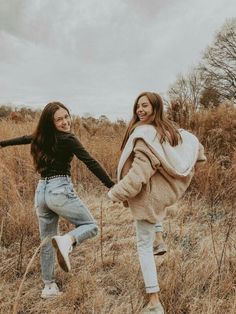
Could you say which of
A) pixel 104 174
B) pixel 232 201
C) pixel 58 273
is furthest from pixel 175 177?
pixel 232 201

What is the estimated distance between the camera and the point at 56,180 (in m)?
2.87

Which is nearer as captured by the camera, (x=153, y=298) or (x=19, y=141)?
(x=153, y=298)

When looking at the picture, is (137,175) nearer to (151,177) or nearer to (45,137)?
(151,177)

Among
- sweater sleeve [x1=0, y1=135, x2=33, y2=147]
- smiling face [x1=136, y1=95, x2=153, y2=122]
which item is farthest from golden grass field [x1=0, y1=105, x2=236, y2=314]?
smiling face [x1=136, y1=95, x2=153, y2=122]

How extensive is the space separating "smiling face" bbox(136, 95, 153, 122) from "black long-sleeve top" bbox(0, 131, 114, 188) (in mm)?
442

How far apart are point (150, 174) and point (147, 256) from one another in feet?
1.76

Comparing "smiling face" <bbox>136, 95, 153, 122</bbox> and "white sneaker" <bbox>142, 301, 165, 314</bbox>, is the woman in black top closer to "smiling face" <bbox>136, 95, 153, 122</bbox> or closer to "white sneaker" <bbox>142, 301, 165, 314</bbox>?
"smiling face" <bbox>136, 95, 153, 122</bbox>

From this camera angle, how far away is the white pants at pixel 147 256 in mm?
2635

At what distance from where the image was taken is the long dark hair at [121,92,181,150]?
2695 mm

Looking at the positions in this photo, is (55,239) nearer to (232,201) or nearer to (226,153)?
(232,201)

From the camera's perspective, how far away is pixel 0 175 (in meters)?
4.84

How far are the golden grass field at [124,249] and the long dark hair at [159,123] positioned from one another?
0.68 m

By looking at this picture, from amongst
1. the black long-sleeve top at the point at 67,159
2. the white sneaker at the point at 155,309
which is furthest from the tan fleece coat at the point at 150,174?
the white sneaker at the point at 155,309

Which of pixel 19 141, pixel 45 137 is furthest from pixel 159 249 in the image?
pixel 19 141
